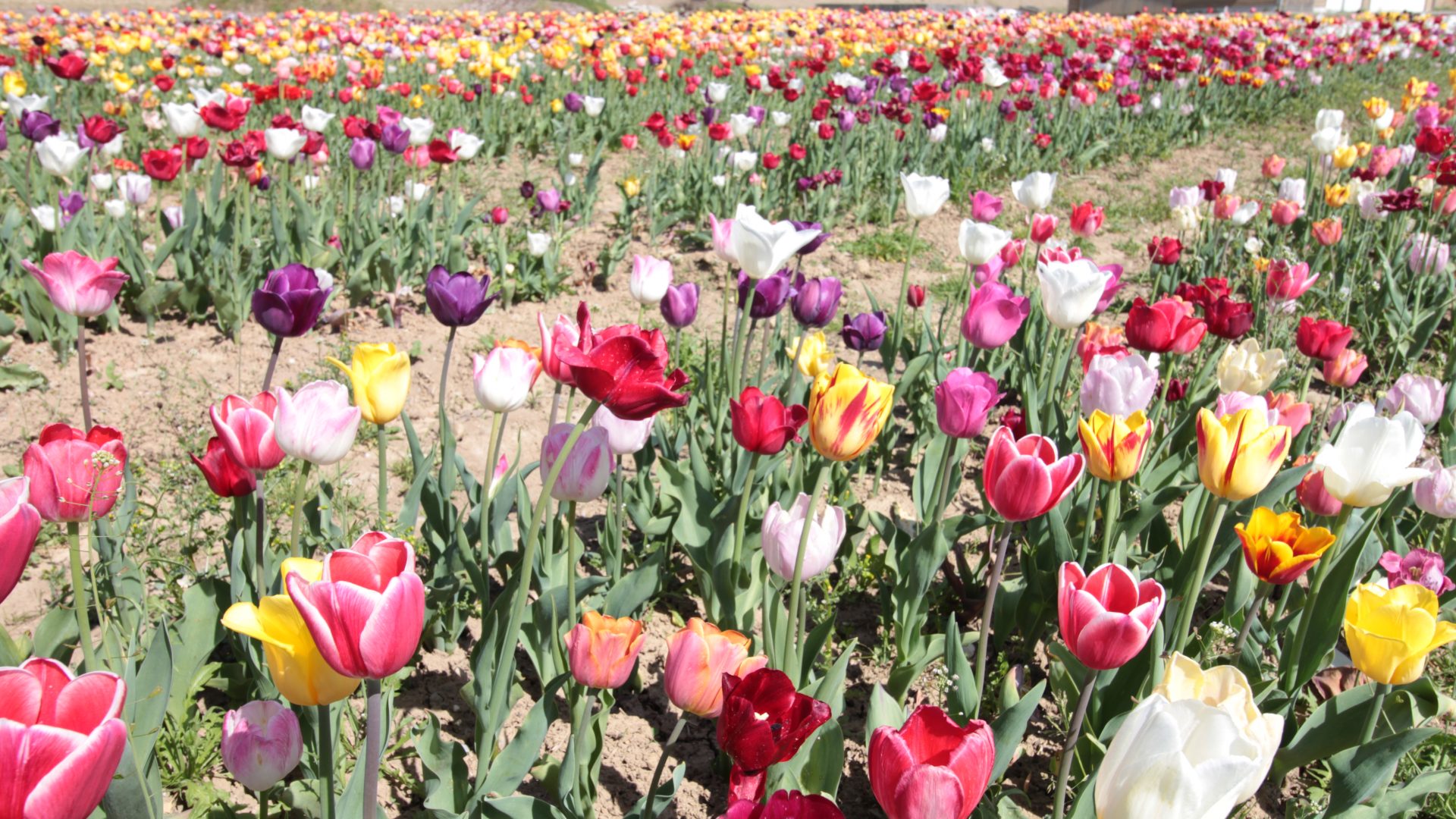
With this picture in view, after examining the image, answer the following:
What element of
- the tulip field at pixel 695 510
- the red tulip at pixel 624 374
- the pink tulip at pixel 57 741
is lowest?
the tulip field at pixel 695 510

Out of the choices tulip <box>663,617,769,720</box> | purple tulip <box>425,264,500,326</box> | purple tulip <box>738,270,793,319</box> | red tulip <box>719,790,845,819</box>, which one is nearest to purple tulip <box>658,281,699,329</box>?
purple tulip <box>738,270,793,319</box>

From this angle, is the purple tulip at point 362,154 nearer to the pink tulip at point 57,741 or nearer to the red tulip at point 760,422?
the red tulip at point 760,422

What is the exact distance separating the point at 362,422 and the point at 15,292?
153 centimetres

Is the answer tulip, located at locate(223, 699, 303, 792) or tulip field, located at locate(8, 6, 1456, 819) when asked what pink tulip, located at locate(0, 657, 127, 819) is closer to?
tulip field, located at locate(8, 6, 1456, 819)

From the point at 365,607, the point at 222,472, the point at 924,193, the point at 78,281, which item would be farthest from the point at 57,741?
the point at 924,193

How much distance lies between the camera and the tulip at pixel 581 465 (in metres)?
1.75

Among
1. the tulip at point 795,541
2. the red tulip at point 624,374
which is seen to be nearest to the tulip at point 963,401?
the tulip at point 795,541

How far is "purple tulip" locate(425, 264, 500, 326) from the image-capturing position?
218 centimetres

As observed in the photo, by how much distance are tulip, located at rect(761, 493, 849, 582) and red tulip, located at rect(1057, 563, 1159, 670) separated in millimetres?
458

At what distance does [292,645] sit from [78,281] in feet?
4.15

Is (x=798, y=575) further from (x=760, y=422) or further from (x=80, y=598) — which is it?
(x=80, y=598)

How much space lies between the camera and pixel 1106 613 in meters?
1.32

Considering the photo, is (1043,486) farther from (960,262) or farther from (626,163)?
(626,163)

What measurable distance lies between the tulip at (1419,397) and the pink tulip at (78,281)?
9.69ft
